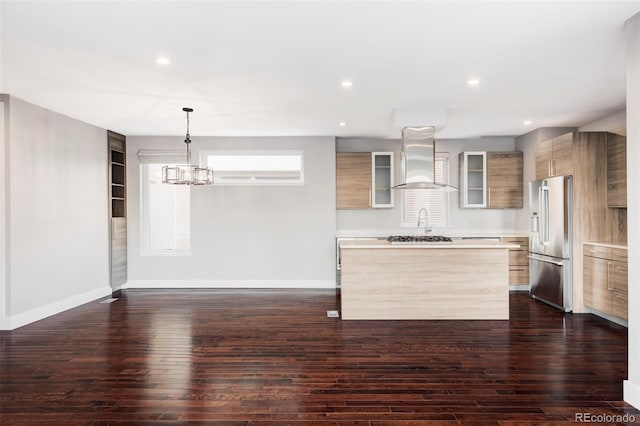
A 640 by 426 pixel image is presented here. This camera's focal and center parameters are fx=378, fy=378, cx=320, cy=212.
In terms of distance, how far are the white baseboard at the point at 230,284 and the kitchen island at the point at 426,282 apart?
208 cm

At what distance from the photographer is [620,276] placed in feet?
14.6

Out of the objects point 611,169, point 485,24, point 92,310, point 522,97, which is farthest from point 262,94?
point 611,169

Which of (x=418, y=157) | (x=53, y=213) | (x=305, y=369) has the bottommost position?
(x=305, y=369)

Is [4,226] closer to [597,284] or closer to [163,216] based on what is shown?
[163,216]

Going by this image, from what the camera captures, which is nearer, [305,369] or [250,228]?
[305,369]

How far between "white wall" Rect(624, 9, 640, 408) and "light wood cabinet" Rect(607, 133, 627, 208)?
260cm

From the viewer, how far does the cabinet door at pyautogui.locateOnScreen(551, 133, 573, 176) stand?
514cm

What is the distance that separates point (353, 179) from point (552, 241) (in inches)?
128

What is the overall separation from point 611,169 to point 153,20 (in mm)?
5577

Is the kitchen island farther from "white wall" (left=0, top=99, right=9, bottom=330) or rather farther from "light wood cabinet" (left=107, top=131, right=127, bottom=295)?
"light wood cabinet" (left=107, top=131, right=127, bottom=295)

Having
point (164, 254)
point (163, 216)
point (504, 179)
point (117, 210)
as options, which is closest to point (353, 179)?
point (504, 179)

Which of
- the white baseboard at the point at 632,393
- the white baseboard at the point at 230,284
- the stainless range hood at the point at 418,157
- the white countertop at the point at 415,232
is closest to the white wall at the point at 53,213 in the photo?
the white baseboard at the point at 230,284

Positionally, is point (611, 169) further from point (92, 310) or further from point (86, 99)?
point (92, 310)

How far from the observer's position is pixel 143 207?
6.97m
